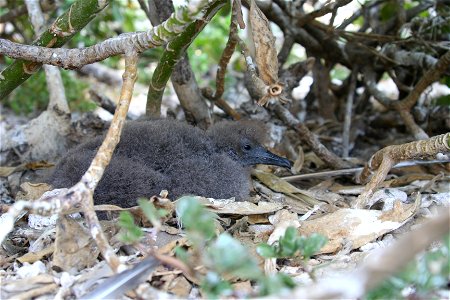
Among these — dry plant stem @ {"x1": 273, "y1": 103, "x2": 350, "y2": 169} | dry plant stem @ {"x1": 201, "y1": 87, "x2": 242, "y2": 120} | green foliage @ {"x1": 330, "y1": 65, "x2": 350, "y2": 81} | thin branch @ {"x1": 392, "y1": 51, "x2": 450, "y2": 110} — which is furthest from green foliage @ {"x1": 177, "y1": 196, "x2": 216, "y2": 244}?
green foliage @ {"x1": 330, "y1": 65, "x2": 350, "y2": 81}

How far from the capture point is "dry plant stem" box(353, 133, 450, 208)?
9.03ft

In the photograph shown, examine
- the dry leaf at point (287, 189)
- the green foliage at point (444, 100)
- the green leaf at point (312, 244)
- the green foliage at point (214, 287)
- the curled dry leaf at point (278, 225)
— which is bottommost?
the dry leaf at point (287, 189)

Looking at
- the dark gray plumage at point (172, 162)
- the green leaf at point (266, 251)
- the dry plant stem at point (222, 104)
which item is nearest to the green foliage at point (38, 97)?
the dry plant stem at point (222, 104)

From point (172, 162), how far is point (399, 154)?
1.14 meters

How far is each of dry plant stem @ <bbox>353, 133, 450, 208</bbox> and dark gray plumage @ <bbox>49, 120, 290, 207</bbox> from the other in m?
0.59

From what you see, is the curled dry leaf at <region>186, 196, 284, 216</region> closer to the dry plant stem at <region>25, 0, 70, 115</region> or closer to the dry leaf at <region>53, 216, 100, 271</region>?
the dry leaf at <region>53, 216, 100, 271</region>

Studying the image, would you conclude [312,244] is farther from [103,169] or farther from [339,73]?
[339,73]

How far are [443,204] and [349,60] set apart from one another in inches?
71.3

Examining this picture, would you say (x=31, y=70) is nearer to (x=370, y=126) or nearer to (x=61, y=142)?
(x=61, y=142)

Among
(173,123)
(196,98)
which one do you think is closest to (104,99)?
(196,98)

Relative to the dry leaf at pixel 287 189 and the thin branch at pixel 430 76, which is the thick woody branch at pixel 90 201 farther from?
the thin branch at pixel 430 76

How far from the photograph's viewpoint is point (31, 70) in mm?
2934

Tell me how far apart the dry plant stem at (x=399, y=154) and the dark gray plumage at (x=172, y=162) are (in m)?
0.59

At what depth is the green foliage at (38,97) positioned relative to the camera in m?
5.30
